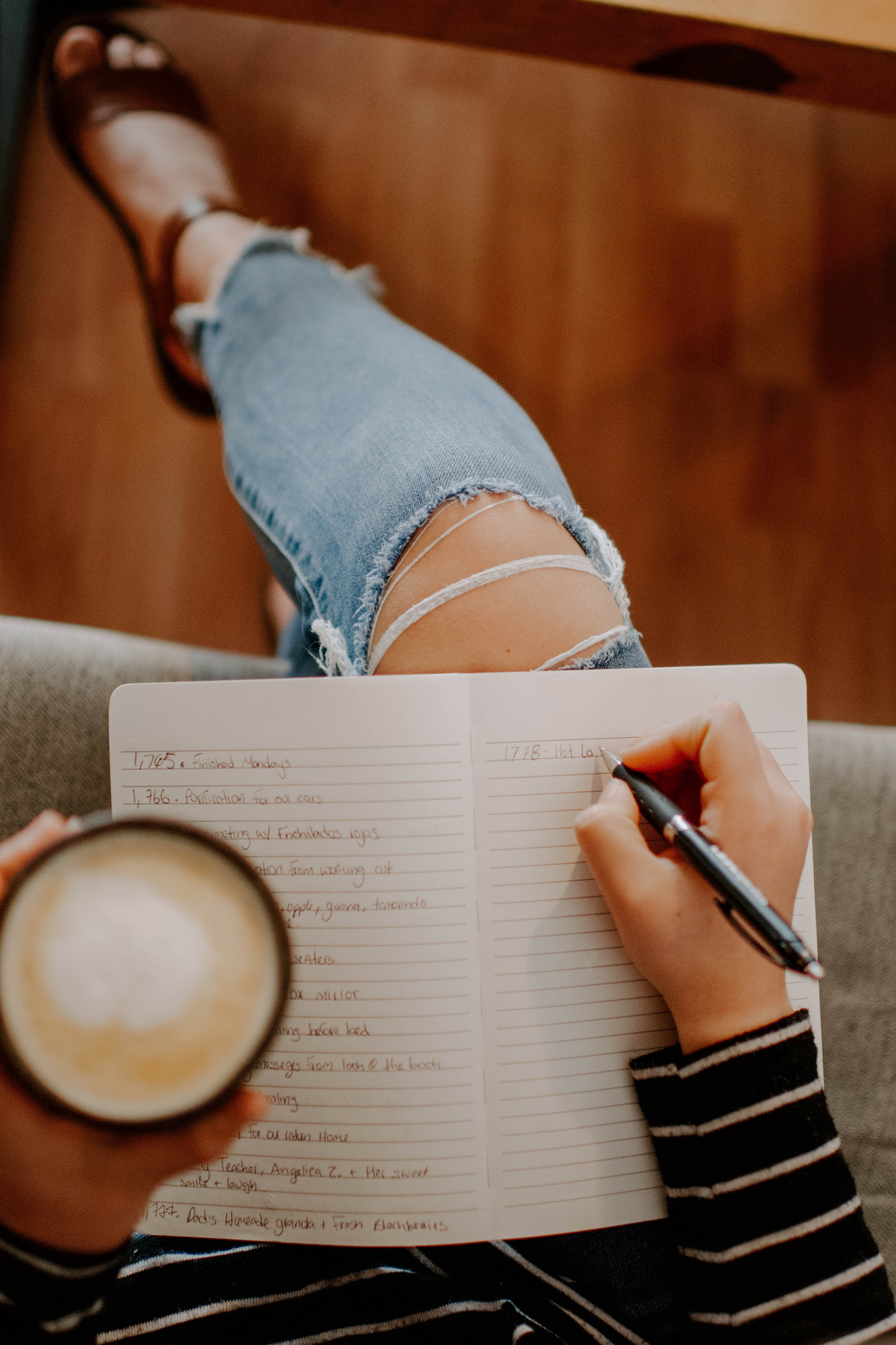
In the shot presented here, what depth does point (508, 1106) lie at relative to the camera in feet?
1.62

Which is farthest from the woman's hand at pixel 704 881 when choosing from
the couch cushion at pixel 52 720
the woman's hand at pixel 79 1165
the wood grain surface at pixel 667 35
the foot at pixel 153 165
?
the foot at pixel 153 165

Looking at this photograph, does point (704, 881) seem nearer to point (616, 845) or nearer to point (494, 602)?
point (616, 845)

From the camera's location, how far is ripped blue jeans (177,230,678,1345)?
0.52 m

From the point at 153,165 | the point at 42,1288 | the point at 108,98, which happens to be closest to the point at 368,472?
the point at 42,1288

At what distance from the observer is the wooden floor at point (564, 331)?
1051mm

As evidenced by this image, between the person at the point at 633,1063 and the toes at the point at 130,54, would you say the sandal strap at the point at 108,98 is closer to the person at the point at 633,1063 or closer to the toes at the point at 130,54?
the toes at the point at 130,54

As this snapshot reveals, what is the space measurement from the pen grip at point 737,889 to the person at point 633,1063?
0.08 feet

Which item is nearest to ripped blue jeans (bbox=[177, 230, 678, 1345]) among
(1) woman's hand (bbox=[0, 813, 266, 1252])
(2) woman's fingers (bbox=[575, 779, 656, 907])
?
(2) woman's fingers (bbox=[575, 779, 656, 907])

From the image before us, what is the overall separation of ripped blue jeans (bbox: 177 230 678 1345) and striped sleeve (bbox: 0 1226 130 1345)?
0.19 meters

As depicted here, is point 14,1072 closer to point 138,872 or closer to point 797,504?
point 138,872

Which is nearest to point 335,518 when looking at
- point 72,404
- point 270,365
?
point 270,365

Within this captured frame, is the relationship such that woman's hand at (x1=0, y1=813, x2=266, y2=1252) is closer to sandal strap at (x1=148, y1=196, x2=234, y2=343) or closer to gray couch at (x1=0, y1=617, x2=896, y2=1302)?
gray couch at (x1=0, y1=617, x2=896, y2=1302)

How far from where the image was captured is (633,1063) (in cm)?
50

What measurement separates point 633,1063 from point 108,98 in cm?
118
